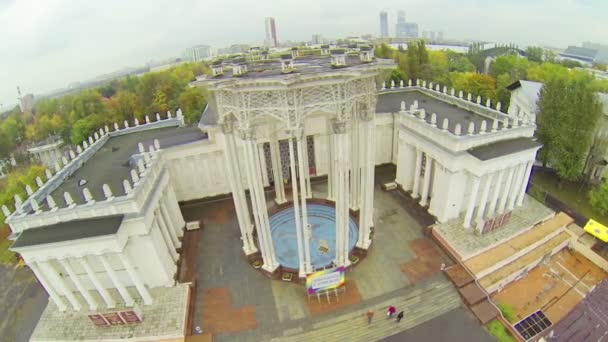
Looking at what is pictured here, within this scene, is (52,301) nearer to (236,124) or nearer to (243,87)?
(236,124)

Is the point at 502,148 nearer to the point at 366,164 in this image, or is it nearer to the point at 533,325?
the point at 366,164

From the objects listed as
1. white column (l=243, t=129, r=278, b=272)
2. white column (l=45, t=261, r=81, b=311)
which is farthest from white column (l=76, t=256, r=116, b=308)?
white column (l=243, t=129, r=278, b=272)

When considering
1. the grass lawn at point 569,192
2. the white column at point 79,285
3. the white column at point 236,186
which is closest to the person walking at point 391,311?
the white column at point 236,186

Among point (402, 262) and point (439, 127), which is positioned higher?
point (439, 127)

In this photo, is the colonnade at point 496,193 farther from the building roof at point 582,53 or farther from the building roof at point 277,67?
the building roof at point 582,53

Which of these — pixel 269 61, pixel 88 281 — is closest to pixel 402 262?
pixel 269 61

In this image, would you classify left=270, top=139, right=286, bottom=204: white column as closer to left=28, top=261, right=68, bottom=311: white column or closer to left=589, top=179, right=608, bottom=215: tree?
left=28, top=261, right=68, bottom=311: white column

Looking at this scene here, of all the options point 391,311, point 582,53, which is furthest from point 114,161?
point 582,53
